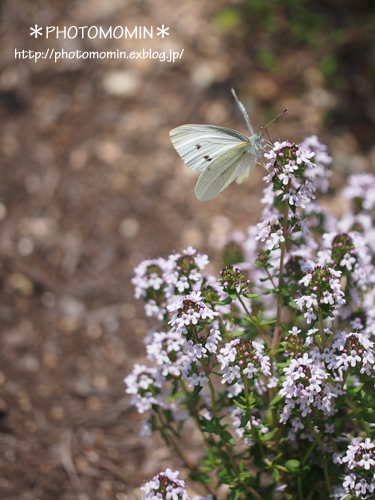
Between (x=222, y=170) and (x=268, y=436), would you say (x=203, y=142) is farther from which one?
(x=268, y=436)

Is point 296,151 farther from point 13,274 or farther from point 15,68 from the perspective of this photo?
point 15,68

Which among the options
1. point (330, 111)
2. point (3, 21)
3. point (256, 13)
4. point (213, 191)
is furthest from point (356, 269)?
point (3, 21)

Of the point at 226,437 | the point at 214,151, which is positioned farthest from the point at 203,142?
the point at 226,437

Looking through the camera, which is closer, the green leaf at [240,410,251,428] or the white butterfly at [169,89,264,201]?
the green leaf at [240,410,251,428]

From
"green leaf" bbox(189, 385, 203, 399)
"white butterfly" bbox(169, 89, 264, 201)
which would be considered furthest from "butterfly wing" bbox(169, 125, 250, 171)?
"green leaf" bbox(189, 385, 203, 399)

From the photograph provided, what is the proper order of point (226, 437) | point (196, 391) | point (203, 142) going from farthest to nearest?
point (203, 142) → point (226, 437) → point (196, 391)

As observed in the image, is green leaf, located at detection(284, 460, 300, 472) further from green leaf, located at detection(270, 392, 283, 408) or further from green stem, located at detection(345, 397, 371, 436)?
green stem, located at detection(345, 397, 371, 436)

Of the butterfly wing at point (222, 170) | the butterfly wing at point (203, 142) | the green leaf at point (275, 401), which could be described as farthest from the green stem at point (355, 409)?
the butterfly wing at point (203, 142)

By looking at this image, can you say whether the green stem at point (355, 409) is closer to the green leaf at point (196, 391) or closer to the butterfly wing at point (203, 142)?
the green leaf at point (196, 391)
